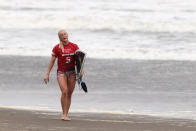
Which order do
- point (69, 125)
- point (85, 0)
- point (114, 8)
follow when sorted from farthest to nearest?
point (85, 0) < point (114, 8) < point (69, 125)

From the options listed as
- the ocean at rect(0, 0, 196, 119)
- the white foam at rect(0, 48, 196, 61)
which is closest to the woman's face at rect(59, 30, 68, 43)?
the ocean at rect(0, 0, 196, 119)

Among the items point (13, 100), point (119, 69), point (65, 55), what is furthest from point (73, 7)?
point (65, 55)

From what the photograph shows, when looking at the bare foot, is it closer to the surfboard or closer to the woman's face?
the surfboard

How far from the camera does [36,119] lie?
7.92m

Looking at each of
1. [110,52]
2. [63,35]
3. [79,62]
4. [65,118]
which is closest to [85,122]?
[65,118]

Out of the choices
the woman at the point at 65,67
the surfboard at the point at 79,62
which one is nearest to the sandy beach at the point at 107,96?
the woman at the point at 65,67

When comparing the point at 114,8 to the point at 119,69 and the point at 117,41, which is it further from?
the point at 119,69

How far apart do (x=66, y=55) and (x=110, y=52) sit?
7715mm

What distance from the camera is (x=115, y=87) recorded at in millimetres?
11195

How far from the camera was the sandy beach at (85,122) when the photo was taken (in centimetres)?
730

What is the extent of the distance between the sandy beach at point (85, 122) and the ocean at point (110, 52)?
1.88 ft

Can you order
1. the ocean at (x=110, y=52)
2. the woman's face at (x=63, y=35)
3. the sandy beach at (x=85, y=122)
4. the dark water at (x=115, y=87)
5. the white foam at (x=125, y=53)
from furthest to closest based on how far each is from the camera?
1. the white foam at (x=125, y=53)
2. the ocean at (x=110, y=52)
3. the dark water at (x=115, y=87)
4. the woman's face at (x=63, y=35)
5. the sandy beach at (x=85, y=122)

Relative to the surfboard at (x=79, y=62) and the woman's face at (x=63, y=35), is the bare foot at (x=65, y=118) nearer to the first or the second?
the surfboard at (x=79, y=62)

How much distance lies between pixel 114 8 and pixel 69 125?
19310 millimetres
